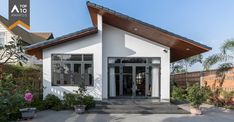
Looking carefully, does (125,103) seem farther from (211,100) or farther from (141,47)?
(211,100)

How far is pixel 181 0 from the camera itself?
14.2 metres

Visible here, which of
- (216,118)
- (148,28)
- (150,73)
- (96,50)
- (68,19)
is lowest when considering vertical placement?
(216,118)

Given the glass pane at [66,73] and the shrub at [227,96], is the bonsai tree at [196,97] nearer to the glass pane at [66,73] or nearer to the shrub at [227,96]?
the shrub at [227,96]

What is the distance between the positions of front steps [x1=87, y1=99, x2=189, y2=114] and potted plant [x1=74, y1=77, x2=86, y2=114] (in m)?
0.45

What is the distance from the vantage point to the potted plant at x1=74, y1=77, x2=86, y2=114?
424 inches

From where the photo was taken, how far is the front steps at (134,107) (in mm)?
11163

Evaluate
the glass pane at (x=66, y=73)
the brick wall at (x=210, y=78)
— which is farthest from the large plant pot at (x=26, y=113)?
the brick wall at (x=210, y=78)

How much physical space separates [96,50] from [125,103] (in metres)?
3.17

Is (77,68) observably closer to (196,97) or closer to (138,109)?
(138,109)

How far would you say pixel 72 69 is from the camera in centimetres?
1284

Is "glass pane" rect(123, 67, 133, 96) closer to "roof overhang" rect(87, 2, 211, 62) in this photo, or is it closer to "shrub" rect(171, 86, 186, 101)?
"roof overhang" rect(87, 2, 211, 62)

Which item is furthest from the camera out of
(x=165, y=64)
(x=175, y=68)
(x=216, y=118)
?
(x=175, y=68)

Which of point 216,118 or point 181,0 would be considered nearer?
point 216,118

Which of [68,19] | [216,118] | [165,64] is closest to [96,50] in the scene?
[165,64]
